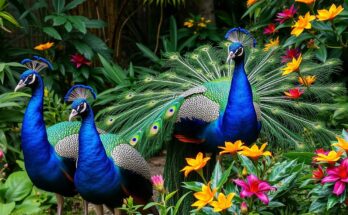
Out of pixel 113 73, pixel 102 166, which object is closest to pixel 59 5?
pixel 113 73

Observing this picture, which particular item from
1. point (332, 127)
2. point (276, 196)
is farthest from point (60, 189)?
point (332, 127)

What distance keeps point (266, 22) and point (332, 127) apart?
3.80 feet

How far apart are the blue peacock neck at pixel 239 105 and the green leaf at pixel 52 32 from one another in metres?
2.57

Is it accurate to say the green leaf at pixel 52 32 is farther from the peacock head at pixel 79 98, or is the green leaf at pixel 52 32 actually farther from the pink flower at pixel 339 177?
the pink flower at pixel 339 177

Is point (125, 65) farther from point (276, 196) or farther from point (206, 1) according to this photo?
point (276, 196)

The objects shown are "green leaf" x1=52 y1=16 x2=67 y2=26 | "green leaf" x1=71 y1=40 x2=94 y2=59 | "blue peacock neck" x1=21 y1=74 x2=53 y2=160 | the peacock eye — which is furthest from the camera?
"green leaf" x1=71 y1=40 x2=94 y2=59

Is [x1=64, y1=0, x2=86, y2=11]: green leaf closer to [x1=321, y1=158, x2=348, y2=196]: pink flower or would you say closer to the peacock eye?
the peacock eye

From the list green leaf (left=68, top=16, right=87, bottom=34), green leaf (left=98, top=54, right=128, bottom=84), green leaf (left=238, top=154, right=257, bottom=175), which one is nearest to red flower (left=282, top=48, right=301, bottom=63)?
green leaf (left=98, top=54, right=128, bottom=84)

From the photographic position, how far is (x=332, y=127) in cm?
483

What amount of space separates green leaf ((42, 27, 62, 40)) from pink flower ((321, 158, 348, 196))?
3962 mm

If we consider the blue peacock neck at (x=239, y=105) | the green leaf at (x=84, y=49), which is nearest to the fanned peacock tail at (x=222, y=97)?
the blue peacock neck at (x=239, y=105)

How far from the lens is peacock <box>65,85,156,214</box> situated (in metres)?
3.63

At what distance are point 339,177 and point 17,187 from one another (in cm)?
269

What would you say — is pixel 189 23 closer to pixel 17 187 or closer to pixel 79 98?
pixel 17 187
